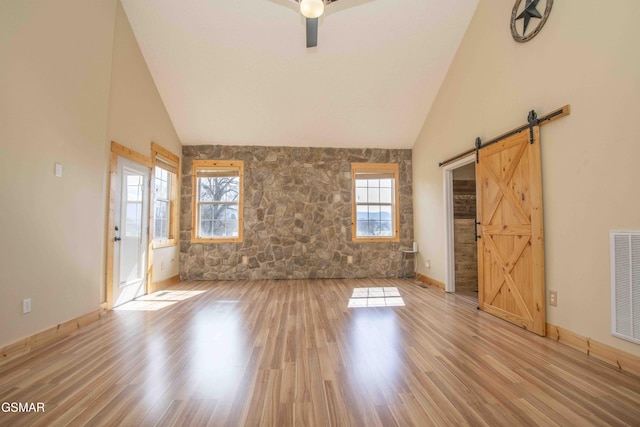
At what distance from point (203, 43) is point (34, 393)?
15.0ft

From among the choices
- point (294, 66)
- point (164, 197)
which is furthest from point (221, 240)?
point (294, 66)

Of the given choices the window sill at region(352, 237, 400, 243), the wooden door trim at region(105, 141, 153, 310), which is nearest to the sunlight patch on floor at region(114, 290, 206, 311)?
the wooden door trim at region(105, 141, 153, 310)

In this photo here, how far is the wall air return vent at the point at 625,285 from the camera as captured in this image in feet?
7.00

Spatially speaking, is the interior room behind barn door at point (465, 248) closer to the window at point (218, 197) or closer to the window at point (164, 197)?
the window at point (218, 197)

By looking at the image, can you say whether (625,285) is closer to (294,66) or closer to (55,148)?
(294,66)

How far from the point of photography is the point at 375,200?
6457 millimetres

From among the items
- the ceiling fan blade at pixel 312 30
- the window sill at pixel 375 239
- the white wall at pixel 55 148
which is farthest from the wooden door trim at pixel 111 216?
the window sill at pixel 375 239

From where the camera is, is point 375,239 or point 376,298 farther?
point 375,239

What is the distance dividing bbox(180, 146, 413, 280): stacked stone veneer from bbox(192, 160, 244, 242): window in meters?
0.14

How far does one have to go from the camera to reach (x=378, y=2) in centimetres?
402

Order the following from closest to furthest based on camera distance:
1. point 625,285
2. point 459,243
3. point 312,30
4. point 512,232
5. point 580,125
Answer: point 625,285
point 580,125
point 512,232
point 312,30
point 459,243

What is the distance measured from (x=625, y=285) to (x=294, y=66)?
484cm

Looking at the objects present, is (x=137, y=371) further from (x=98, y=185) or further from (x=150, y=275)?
→ (x=150, y=275)

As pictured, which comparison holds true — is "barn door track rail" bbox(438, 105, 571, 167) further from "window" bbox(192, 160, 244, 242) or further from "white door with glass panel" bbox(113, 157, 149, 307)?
"white door with glass panel" bbox(113, 157, 149, 307)
